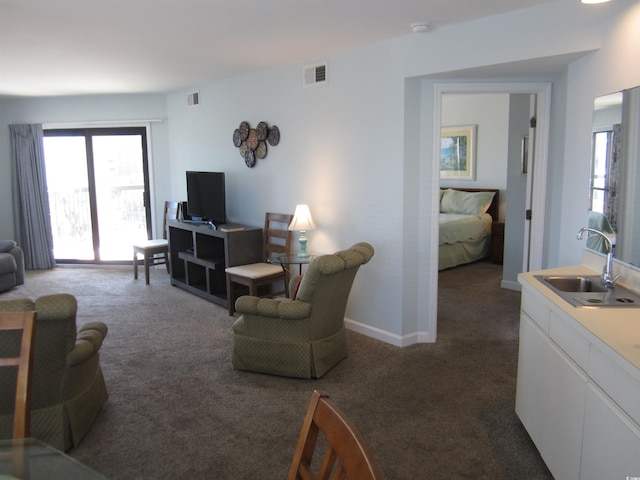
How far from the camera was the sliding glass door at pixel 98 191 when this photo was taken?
7324mm

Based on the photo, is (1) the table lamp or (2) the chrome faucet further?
(1) the table lamp

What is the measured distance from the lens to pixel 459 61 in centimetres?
355

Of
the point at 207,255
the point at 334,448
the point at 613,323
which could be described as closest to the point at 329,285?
the point at 613,323

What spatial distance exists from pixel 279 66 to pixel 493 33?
89.8 inches

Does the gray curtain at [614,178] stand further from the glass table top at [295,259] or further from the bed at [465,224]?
the bed at [465,224]

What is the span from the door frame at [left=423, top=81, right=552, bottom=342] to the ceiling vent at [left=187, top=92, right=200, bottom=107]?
11.1 feet

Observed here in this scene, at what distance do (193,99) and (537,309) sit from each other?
5108 millimetres

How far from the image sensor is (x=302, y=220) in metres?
4.61

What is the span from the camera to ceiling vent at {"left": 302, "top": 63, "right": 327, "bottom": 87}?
4.54 meters

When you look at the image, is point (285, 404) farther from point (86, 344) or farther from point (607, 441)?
point (607, 441)

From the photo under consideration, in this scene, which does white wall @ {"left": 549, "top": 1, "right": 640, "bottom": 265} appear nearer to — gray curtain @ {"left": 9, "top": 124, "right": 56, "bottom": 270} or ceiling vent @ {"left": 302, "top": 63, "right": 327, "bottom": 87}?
ceiling vent @ {"left": 302, "top": 63, "right": 327, "bottom": 87}

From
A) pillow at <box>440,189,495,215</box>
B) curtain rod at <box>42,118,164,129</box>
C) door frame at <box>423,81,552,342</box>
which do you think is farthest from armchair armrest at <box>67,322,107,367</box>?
pillow at <box>440,189,495,215</box>

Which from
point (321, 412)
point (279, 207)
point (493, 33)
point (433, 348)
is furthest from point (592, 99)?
point (279, 207)

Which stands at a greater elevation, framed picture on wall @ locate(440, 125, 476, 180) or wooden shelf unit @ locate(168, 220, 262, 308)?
framed picture on wall @ locate(440, 125, 476, 180)
